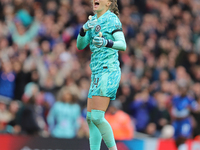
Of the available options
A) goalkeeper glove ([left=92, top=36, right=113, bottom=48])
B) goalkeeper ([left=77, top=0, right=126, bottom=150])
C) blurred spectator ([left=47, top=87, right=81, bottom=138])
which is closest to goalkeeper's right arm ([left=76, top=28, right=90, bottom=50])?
goalkeeper ([left=77, top=0, right=126, bottom=150])

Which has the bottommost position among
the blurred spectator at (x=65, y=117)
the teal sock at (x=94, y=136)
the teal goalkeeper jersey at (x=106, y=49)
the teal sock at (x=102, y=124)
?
A: the blurred spectator at (x=65, y=117)

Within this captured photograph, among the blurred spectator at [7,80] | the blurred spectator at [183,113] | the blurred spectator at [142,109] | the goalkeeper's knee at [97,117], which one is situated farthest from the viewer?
the blurred spectator at [142,109]

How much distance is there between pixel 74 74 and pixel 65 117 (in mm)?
1830

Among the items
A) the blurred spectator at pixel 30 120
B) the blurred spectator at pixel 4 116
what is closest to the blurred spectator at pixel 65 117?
the blurred spectator at pixel 30 120

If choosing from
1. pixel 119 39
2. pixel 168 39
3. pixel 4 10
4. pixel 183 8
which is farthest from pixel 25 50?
pixel 183 8

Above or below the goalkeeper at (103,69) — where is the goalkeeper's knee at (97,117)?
below

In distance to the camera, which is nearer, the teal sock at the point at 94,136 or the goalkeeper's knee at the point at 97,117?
the goalkeeper's knee at the point at 97,117

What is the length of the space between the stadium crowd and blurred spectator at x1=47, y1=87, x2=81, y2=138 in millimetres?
24

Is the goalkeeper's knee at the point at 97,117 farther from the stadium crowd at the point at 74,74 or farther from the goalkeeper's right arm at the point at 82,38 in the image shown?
the stadium crowd at the point at 74,74

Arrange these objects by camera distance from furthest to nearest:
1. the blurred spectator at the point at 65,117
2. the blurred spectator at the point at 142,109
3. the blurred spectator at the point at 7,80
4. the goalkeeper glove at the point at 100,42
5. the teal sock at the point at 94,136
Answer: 1. the blurred spectator at the point at 142,109
2. the blurred spectator at the point at 7,80
3. the blurred spectator at the point at 65,117
4. the teal sock at the point at 94,136
5. the goalkeeper glove at the point at 100,42

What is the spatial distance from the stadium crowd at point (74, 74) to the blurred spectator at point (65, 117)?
24mm

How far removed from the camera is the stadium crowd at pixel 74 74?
32.1 feet

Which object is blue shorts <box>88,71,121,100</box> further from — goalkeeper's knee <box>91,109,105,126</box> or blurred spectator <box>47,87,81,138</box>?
blurred spectator <box>47,87,81,138</box>

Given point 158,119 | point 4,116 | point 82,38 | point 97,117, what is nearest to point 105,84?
point 97,117
